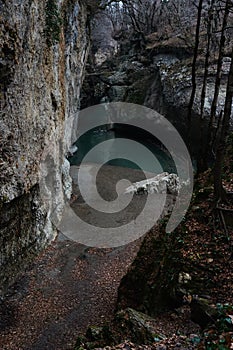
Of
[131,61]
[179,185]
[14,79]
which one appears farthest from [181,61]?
[14,79]

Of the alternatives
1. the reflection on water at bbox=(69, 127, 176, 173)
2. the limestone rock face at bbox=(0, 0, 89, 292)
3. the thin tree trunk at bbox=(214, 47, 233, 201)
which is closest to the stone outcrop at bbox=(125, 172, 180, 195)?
the limestone rock face at bbox=(0, 0, 89, 292)

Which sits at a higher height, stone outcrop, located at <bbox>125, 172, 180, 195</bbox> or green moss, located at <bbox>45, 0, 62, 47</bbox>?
green moss, located at <bbox>45, 0, 62, 47</bbox>

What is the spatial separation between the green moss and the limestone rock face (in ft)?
0.13

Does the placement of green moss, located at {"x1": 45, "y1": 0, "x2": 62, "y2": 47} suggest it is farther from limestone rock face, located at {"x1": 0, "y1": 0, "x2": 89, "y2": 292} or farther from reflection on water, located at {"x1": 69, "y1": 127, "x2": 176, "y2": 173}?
reflection on water, located at {"x1": 69, "y1": 127, "x2": 176, "y2": 173}

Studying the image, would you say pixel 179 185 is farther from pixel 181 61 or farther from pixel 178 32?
pixel 178 32

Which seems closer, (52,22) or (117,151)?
(52,22)

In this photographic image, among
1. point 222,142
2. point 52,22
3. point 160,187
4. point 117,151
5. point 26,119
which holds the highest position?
point 52,22

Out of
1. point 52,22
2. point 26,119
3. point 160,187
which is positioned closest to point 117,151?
point 160,187

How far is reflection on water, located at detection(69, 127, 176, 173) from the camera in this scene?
2858 centimetres

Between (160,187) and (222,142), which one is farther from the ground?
(222,142)

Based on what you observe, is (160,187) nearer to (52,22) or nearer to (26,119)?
(26,119)

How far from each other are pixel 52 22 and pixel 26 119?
479 cm

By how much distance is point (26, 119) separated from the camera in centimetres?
1183

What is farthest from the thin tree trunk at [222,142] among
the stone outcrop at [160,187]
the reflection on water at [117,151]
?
the reflection on water at [117,151]
